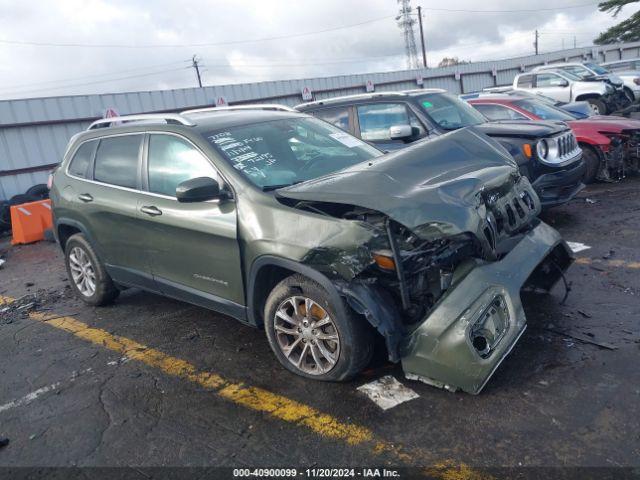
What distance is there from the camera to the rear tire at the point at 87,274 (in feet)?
16.6

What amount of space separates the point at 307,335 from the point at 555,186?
4.25m

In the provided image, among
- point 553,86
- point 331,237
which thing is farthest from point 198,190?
point 553,86

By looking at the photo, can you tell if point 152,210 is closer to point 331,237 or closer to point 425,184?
point 331,237

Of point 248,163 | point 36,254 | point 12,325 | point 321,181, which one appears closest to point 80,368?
point 12,325

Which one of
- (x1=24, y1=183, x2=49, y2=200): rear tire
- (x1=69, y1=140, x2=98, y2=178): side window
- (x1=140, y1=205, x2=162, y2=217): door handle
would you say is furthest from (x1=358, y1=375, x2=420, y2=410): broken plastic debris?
(x1=24, y1=183, x2=49, y2=200): rear tire

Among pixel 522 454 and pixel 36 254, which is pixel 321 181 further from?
pixel 36 254

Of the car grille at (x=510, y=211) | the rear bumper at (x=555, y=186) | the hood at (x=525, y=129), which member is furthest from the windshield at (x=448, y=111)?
the car grille at (x=510, y=211)

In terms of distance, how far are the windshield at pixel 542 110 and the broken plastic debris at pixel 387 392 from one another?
6.37 meters

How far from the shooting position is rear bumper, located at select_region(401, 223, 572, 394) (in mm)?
2902

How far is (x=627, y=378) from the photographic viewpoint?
3.04 m

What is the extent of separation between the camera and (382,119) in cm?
705

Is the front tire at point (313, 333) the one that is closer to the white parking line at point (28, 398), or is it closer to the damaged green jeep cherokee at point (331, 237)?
the damaged green jeep cherokee at point (331, 237)

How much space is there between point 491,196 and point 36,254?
25.4 feet

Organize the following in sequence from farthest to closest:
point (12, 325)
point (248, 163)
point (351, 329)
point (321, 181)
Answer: point (12, 325) < point (248, 163) < point (321, 181) < point (351, 329)
